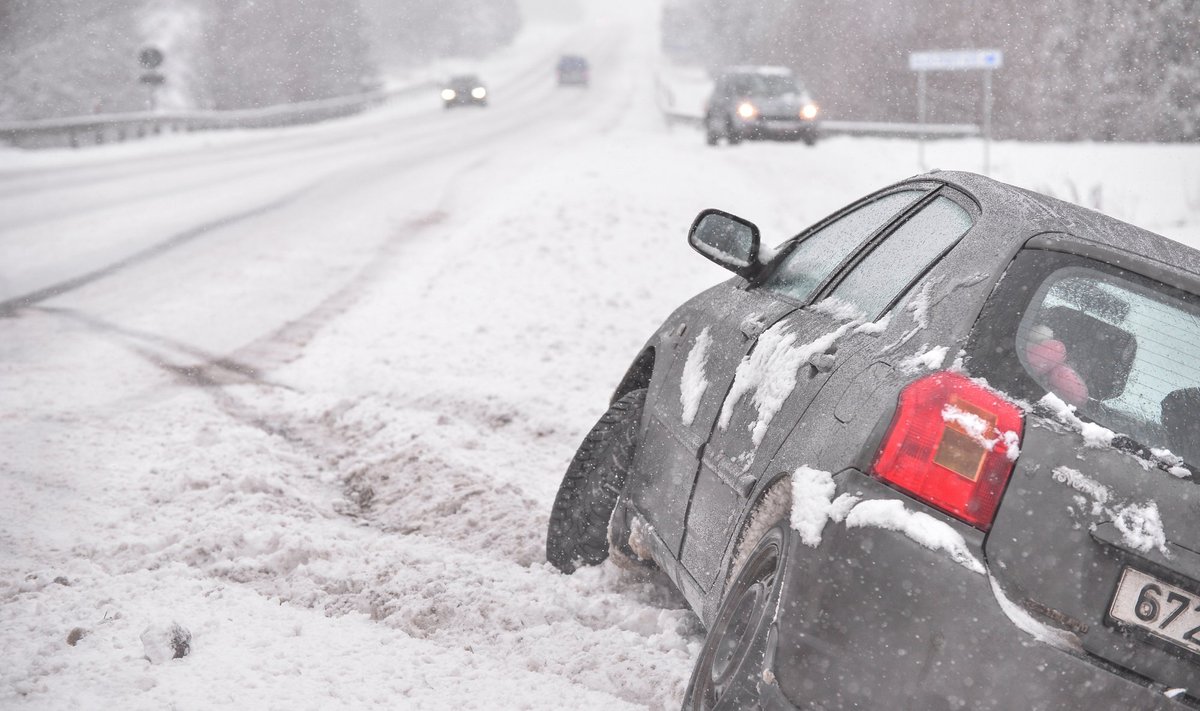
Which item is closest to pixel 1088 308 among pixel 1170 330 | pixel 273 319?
pixel 1170 330

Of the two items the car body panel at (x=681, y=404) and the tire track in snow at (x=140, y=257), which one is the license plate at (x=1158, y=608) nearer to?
the car body panel at (x=681, y=404)

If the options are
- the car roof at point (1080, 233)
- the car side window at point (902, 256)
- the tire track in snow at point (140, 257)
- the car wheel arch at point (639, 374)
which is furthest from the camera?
the tire track in snow at point (140, 257)

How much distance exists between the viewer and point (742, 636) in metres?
2.63

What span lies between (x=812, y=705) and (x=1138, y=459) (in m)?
0.79

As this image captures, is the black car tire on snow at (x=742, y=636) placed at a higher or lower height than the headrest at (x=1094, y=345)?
lower

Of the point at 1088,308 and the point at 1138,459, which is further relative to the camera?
the point at 1088,308

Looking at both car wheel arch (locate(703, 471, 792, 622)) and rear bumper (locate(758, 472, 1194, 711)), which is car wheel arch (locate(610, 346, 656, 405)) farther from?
rear bumper (locate(758, 472, 1194, 711))

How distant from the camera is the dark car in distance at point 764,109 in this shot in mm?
26125

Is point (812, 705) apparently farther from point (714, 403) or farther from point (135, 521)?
point (135, 521)

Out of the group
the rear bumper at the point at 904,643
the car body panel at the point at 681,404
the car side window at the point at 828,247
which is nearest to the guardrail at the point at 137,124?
the car body panel at the point at 681,404

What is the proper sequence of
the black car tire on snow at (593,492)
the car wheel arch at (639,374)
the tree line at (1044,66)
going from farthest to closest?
the tree line at (1044,66), the car wheel arch at (639,374), the black car tire on snow at (593,492)

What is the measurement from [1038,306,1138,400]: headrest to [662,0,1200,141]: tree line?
27.9m

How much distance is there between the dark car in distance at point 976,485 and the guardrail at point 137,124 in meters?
26.5

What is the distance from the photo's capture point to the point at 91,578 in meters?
3.98
